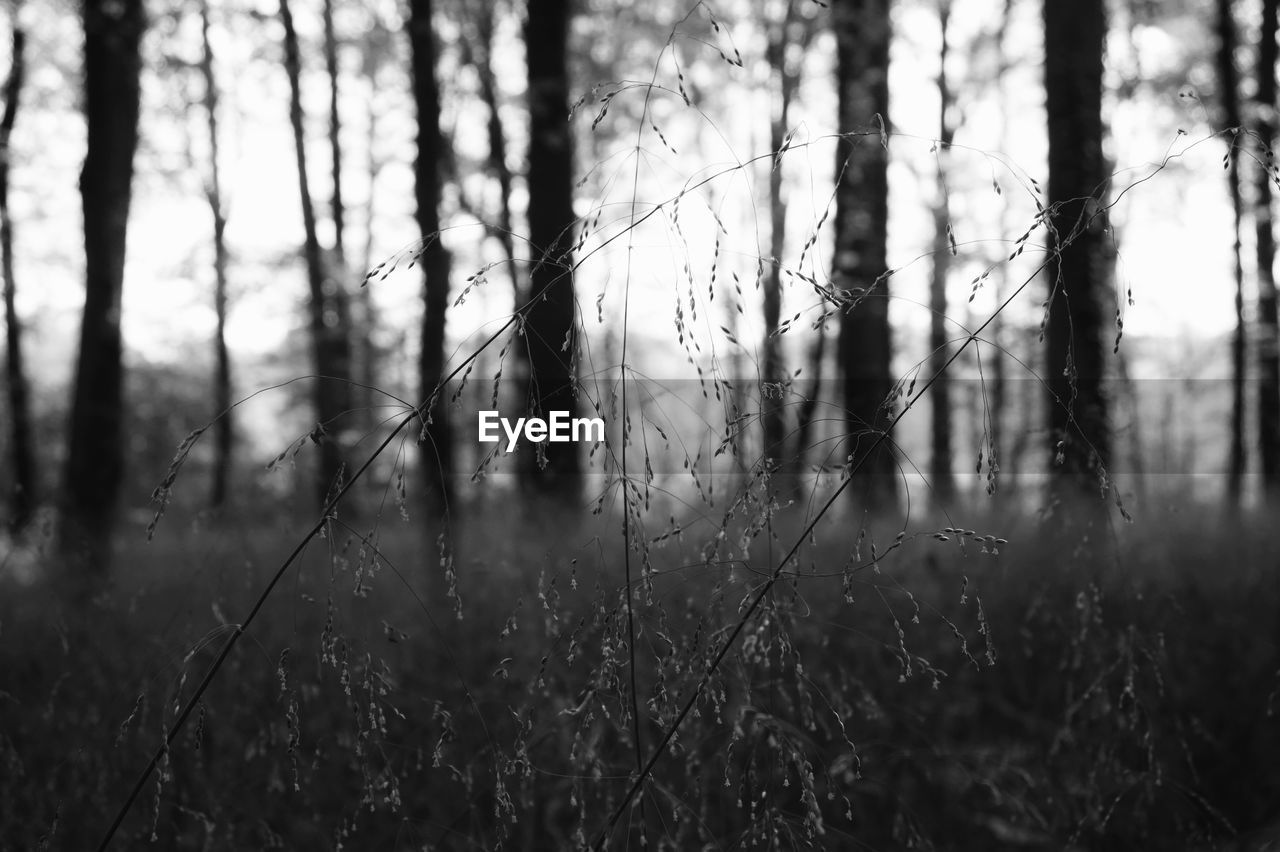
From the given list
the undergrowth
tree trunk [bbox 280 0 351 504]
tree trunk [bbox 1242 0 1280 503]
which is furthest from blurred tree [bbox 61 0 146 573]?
tree trunk [bbox 1242 0 1280 503]

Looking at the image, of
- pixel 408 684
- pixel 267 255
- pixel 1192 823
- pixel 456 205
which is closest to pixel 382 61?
pixel 456 205

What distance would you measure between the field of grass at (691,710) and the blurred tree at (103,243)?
7.70 ft

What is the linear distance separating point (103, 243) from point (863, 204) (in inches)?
275

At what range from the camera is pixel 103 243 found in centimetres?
677

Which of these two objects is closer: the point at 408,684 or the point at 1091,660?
the point at 1091,660

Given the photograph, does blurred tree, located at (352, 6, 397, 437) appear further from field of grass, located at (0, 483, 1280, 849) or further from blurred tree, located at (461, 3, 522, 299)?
field of grass, located at (0, 483, 1280, 849)

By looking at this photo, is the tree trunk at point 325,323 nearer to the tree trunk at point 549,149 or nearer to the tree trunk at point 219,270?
the tree trunk at point 219,270

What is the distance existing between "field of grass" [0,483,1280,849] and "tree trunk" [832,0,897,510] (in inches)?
163

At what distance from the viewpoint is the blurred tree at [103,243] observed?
6.63 meters

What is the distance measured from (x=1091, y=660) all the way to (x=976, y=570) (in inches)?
58.3

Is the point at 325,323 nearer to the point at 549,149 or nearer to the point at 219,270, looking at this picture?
the point at 219,270

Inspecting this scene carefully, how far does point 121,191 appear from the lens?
22.4 ft

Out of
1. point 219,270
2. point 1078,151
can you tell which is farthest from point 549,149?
point 219,270

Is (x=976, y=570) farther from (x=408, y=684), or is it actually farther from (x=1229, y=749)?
(x=408, y=684)
